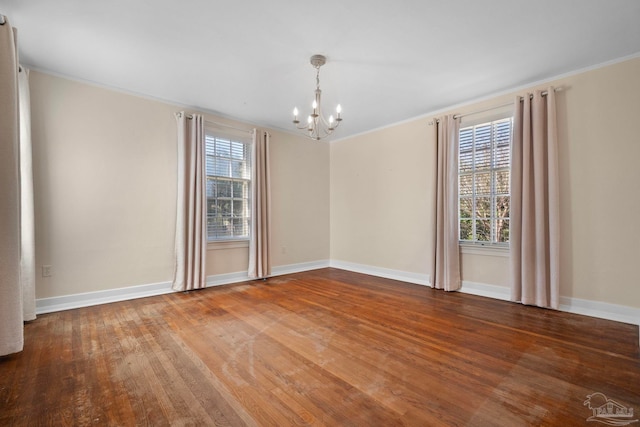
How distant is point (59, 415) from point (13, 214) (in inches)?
65.4

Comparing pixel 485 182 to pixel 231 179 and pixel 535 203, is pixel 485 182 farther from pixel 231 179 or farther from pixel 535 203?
pixel 231 179

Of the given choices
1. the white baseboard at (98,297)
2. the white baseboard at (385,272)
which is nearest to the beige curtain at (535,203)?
the white baseboard at (385,272)

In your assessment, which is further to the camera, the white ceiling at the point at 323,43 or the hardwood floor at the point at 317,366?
the white ceiling at the point at 323,43

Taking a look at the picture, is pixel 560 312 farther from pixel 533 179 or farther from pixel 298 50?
pixel 298 50

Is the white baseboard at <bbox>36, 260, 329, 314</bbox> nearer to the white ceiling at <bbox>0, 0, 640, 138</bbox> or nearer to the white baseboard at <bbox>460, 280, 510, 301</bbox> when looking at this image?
the white ceiling at <bbox>0, 0, 640, 138</bbox>

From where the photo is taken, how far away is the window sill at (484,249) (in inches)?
152

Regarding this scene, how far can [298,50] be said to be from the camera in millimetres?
2867

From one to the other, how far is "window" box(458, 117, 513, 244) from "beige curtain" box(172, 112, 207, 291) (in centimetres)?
398

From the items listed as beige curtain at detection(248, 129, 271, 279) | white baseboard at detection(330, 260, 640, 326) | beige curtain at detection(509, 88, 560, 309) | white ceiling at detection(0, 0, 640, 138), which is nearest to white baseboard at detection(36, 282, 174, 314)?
beige curtain at detection(248, 129, 271, 279)

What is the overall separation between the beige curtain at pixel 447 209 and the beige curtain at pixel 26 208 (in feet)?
16.7

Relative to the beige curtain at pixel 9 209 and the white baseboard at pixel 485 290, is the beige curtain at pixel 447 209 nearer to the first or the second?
the white baseboard at pixel 485 290

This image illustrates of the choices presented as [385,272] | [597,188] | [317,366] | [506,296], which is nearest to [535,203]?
[597,188]

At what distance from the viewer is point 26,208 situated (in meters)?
2.99

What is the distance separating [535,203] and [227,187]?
4.49m
